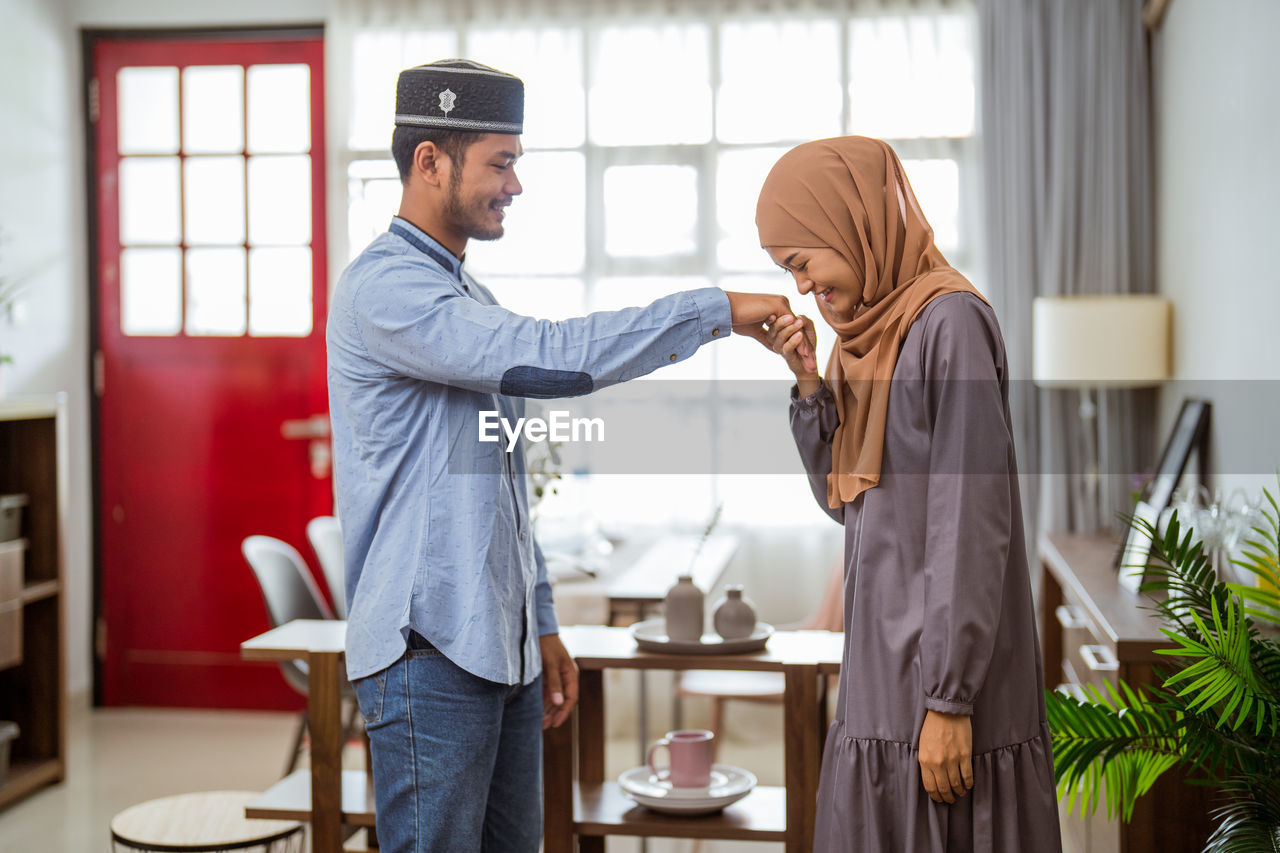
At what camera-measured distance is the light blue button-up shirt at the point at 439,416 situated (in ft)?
5.05

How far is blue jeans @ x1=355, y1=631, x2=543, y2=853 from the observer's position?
1593 millimetres

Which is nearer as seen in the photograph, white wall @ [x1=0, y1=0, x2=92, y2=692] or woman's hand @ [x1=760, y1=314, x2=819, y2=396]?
woman's hand @ [x1=760, y1=314, x2=819, y2=396]

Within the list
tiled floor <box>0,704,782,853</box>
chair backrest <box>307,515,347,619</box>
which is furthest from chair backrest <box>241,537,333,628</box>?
tiled floor <box>0,704,782,853</box>

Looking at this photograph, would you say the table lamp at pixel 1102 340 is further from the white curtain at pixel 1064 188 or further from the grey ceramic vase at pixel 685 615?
the grey ceramic vase at pixel 685 615

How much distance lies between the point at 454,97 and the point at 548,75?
2.96m

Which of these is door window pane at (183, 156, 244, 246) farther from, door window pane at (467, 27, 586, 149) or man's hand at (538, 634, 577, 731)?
man's hand at (538, 634, 577, 731)

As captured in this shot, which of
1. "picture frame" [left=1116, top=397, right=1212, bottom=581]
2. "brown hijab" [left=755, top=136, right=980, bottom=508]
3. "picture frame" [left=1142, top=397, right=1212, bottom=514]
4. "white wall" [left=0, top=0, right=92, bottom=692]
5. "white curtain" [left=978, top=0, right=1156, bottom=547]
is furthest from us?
"white wall" [left=0, top=0, right=92, bottom=692]

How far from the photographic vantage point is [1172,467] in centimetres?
322

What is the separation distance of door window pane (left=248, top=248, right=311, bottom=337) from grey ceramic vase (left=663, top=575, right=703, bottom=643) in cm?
286

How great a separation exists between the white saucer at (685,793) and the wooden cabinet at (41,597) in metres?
2.33

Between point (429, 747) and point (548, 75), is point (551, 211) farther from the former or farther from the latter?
point (429, 747)

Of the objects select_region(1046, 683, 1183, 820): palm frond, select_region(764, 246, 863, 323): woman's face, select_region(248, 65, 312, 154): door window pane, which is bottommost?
select_region(1046, 683, 1183, 820): palm frond

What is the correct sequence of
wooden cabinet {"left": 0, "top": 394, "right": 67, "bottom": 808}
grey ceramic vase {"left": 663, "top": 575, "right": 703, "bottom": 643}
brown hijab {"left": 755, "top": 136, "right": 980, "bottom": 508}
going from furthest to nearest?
wooden cabinet {"left": 0, "top": 394, "right": 67, "bottom": 808} < grey ceramic vase {"left": 663, "top": 575, "right": 703, "bottom": 643} < brown hijab {"left": 755, "top": 136, "right": 980, "bottom": 508}

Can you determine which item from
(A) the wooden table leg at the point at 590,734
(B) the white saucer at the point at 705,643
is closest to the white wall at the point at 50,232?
(A) the wooden table leg at the point at 590,734
